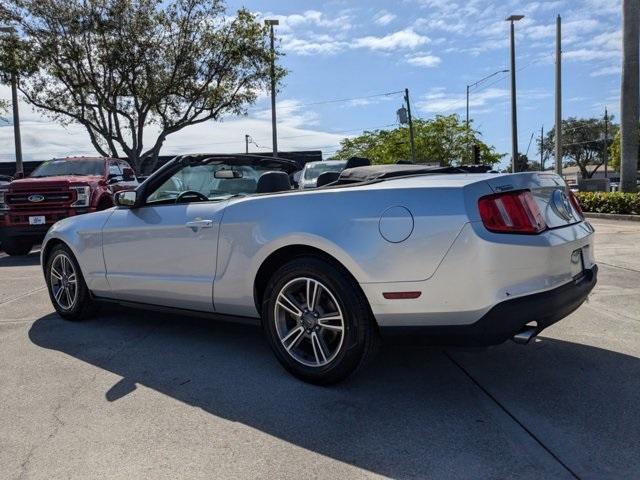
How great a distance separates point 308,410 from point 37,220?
9.39 meters

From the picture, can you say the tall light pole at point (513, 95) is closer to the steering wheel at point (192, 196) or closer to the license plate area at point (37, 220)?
the license plate area at point (37, 220)

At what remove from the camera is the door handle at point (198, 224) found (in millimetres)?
4285

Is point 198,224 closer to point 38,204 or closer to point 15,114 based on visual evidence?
point 38,204

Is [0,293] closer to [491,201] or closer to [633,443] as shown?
[491,201]

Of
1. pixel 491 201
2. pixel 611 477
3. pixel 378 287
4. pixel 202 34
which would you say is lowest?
pixel 611 477

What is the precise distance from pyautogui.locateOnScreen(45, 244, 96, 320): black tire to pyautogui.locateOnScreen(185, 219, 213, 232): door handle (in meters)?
1.74

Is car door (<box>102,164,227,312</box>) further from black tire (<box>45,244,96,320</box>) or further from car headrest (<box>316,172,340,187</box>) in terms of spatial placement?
car headrest (<box>316,172,340,187</box>)

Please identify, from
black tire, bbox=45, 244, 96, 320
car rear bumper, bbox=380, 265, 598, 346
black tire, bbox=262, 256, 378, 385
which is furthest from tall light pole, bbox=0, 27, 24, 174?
car rear bumper, bbox=380, 265, 598, 346

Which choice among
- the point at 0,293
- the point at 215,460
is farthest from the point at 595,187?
the point at 215,460

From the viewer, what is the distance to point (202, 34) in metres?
24.5

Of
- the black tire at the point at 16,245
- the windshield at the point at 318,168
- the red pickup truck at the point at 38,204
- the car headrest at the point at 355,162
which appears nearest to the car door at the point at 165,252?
the car headrest at the point at 355,162

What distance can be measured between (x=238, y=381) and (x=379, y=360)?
3.40ft

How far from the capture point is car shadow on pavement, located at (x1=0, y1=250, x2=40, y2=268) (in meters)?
10.4

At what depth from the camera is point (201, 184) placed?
504 centimetres
